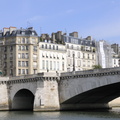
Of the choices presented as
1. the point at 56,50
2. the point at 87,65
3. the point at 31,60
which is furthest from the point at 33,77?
the point at 87,65

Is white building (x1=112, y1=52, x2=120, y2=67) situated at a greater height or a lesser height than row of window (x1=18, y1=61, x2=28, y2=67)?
greater

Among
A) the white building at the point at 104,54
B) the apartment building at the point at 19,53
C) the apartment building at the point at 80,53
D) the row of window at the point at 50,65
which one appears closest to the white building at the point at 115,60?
the white building at the point at 104,54

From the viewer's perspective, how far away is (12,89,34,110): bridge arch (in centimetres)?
7175

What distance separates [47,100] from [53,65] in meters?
31.5

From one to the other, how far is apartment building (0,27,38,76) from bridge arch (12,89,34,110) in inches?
545

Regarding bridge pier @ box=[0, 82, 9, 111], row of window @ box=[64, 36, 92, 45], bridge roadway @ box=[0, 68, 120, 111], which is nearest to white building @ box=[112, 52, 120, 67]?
row of window @ box=[64, 36, 92, 45]

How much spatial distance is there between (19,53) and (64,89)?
1086 inches

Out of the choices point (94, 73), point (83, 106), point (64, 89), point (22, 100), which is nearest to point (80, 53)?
point (22, 100)

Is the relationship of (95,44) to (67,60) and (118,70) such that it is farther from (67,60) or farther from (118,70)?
(118,70)

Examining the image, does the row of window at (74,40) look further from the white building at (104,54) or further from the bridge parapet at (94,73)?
the bridge parapet at (94,73)

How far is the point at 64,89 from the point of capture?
2483 inches

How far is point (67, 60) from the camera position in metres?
97.2

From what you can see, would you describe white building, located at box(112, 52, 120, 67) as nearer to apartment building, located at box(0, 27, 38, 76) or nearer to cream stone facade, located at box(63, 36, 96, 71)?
cream stone facade, located at box(63, 36, 96, 71)

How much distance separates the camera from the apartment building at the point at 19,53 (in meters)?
88.0
